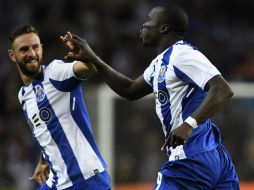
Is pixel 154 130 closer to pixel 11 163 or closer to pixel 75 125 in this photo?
pixel 11 163

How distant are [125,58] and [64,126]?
670cm

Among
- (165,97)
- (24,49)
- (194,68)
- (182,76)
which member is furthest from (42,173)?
(194,68)

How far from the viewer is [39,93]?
20.1 feet

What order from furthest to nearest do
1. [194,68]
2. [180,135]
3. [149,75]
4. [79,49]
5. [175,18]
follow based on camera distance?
[79,49] < [149,75] < [175,18] < [194,68] < [180,135]

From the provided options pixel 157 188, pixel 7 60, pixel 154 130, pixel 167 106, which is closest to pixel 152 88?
pixel 167 106

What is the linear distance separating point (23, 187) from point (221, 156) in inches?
250

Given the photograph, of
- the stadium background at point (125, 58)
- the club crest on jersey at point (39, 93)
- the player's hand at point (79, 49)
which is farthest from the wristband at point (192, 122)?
the stadium background at point (125, 58)

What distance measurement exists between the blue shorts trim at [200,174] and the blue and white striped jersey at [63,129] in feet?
2.62

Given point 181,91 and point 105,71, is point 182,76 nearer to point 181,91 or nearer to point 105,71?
point 181,91

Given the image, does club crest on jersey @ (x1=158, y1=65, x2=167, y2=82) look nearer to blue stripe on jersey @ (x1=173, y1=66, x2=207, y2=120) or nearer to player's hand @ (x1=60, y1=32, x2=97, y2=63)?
blue stripe on jersey @ (x1=173, y1=66, x2=207, y2=120)

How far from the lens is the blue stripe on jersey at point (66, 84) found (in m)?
5.96

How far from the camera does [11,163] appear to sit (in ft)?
38.6

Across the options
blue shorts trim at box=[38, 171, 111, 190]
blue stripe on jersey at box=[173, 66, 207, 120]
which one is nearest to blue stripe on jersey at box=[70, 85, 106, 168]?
blue shorts trim at box=[38, 171, 111, 190]

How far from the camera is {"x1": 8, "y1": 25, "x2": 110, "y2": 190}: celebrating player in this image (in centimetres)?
596
